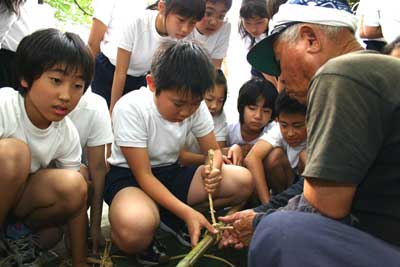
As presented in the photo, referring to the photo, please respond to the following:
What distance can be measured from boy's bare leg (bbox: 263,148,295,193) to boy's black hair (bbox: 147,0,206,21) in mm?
860

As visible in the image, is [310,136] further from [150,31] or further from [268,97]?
[150,31]

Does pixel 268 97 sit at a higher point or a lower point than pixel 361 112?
lower

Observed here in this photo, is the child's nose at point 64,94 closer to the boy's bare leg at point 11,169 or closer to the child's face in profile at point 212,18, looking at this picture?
the boy's bare leg at point 11,169

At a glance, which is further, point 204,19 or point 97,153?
point 204,19

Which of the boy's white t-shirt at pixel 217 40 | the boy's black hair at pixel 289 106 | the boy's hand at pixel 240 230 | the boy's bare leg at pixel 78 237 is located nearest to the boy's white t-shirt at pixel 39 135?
the boy's bare leg at pixel 78 237

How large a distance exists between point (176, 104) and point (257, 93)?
0.80m

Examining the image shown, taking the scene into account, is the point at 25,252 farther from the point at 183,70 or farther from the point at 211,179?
the point at 183,70

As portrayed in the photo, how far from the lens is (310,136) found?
123 centimetres

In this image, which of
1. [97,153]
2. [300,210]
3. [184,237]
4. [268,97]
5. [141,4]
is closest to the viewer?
[300,210]

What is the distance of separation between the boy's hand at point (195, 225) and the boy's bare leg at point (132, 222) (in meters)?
0.14

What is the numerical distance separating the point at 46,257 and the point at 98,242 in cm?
23

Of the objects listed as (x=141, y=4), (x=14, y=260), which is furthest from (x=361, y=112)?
(x=141, y=4)

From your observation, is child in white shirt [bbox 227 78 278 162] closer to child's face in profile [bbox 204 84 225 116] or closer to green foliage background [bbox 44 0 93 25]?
child's face in profile [bbox 204 84 225 116]

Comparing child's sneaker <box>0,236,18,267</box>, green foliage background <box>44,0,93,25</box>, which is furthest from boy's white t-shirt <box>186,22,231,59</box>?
green foliage background <box>44,0,93,25</box>
